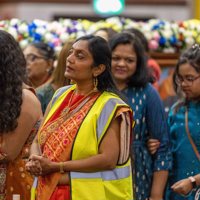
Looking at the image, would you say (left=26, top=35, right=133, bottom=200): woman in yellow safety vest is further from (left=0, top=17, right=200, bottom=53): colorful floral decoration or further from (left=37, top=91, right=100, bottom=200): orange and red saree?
(left=0, top=17, right=200, bottom=53): colorful floral decoration

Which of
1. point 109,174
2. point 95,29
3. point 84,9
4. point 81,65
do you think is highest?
point 84,9

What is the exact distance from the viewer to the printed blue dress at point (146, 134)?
671 centimetres

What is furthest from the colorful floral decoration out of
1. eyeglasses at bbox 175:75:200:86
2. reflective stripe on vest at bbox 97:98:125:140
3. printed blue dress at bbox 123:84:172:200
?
reflective stripe on vest at bbox 97:98:125:140

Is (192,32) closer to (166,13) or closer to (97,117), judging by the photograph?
(97,117)

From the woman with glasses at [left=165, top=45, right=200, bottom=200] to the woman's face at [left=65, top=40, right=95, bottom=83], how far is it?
1220 mm

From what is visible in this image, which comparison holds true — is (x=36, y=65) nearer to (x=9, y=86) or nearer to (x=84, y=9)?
(x=9, y=86)

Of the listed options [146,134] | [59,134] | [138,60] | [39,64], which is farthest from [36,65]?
[59,134]

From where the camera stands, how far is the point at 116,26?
29.9 ft

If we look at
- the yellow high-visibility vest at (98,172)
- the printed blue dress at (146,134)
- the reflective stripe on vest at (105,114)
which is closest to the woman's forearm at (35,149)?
the yellow high-visibility vest at (98,172)

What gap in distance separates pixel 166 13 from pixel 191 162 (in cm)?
1339

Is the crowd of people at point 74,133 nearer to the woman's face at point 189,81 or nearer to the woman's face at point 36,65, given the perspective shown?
the woman's face at point 189,81

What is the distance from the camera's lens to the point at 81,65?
18.1 feet

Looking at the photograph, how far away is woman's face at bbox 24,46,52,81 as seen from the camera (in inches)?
315

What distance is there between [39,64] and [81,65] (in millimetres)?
2498
